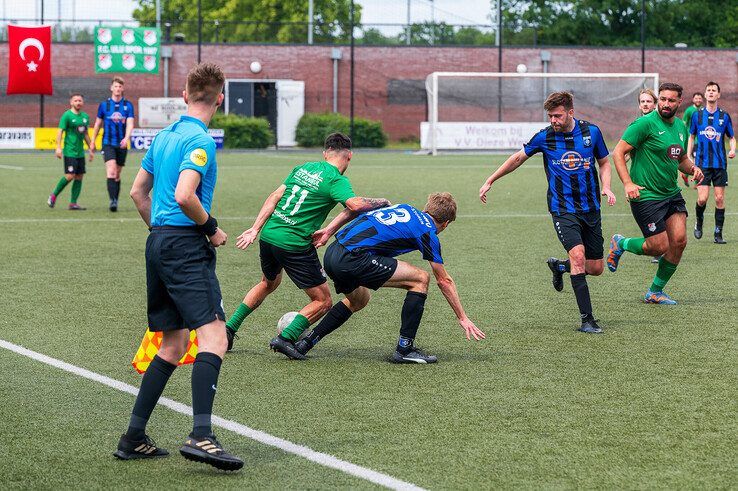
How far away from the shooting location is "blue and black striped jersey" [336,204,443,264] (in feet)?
24.3

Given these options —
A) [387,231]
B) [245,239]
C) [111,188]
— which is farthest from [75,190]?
[245,239]

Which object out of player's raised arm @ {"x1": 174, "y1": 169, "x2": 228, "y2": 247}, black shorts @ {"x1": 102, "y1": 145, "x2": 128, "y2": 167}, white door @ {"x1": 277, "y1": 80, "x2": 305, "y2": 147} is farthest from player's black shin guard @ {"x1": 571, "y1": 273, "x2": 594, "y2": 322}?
white door @ {"x1": 277, "y1": 80, "x2": 305, "y2": 147}

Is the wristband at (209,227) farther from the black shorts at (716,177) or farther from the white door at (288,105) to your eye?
the white door at (288,105)

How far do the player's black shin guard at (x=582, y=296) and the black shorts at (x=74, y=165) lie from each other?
11351 mm

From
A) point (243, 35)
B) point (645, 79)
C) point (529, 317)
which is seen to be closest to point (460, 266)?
point (529, 317)

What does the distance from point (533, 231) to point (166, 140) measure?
11.1m

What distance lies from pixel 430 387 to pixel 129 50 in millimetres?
38424

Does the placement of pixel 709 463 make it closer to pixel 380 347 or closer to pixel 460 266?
pixel 380 347

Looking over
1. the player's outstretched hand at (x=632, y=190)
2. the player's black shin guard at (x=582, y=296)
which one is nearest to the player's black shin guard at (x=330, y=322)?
the player's black shin guard at (x=582, y=296)

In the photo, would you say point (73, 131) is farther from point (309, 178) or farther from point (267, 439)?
point (267, 439)

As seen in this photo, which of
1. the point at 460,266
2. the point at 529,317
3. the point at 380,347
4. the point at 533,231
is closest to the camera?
the point at 380,347

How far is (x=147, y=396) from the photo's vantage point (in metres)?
5.28

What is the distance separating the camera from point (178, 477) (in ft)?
16.6

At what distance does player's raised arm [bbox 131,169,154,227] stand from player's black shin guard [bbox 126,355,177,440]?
2.31 ft
